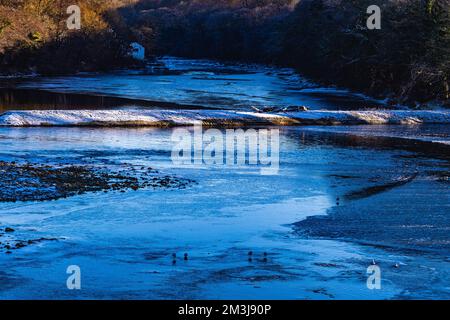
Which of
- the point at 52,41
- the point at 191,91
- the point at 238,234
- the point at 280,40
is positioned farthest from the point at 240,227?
the point at 280,40

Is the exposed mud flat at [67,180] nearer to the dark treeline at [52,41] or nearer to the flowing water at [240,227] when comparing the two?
the flowing water at [240,227]

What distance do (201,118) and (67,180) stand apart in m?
22.7

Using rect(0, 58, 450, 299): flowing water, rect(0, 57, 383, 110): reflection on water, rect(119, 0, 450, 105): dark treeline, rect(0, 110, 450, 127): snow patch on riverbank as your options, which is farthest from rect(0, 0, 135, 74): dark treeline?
rect(0, 58, 450, 299): flowing water

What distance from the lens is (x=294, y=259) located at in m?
16.7

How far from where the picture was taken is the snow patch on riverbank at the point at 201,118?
4538 cm

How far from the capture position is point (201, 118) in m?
47.8

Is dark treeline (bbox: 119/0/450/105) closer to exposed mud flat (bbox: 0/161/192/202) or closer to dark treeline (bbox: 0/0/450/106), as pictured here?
dark treeline (bbox: 0/0/450/106)

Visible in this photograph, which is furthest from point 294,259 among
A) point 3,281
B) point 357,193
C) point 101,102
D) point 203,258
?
point 101,102

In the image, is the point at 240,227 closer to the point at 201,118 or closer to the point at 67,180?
the point at 67,180

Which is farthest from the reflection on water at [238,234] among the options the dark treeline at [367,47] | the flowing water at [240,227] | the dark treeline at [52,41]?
the dark treeline at [52,41]

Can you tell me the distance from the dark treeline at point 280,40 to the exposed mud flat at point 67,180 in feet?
122

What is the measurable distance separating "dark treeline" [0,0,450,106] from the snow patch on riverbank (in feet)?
30.2

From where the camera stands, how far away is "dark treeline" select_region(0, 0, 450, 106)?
6325cm

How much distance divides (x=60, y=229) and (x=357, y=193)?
398 inches
